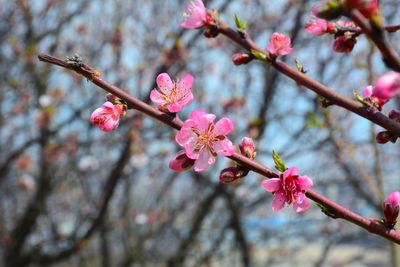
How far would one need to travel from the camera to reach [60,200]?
8734mm

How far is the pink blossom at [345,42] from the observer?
1.17 metres

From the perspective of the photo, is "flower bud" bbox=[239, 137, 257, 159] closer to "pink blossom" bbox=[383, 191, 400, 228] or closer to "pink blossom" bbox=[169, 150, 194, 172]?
"pink blossom" bbox=[169, 150, 194, 172]

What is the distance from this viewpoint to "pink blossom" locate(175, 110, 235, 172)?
1.17 meters

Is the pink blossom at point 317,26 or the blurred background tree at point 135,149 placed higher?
the pink blossom at point 317,26

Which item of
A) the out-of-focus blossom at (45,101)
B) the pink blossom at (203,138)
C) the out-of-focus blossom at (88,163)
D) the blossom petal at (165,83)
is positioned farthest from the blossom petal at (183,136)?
the out-of-focus blossom at (88,163)

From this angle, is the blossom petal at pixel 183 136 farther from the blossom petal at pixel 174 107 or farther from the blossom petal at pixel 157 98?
the blossom petal at pixel 157 98

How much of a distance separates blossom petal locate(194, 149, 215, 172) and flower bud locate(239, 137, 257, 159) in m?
0.09

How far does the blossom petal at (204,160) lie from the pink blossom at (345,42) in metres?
0.43

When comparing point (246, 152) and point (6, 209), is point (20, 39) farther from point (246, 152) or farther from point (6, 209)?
point (246, 152)

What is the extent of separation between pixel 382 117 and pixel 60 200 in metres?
8.40

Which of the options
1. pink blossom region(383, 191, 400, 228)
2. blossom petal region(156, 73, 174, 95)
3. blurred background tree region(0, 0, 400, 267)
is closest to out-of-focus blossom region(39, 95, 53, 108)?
blurred background tree region(0, 0, 400, 267)

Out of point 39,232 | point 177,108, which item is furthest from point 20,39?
point 177,108

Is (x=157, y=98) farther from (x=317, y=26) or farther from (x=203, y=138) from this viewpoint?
(x=317, y=26)

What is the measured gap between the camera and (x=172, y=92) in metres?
1.30
